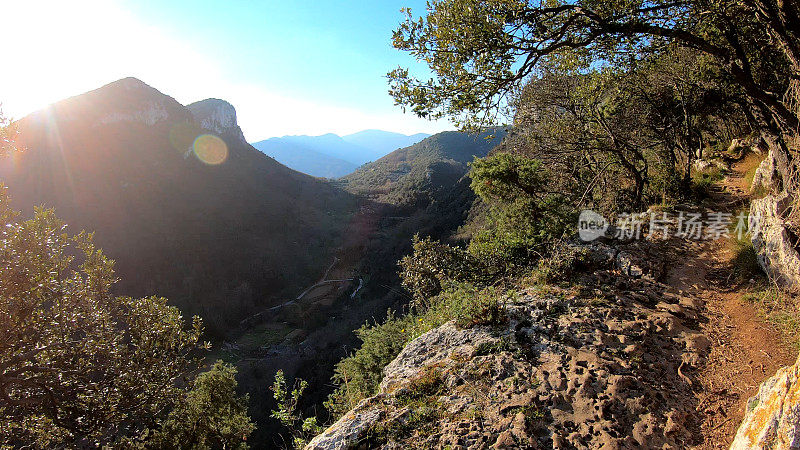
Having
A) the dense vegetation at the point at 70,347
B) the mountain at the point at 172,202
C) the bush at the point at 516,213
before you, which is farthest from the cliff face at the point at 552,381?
the mountain at the point at 172,202

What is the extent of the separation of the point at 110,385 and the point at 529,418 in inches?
340

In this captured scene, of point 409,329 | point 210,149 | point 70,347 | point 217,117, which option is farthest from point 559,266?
point 217,117

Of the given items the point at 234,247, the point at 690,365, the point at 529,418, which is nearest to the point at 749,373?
the point at 690,365

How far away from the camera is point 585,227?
7.71m

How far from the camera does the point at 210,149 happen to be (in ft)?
274

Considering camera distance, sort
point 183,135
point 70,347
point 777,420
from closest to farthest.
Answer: point 777,420, point 70,347, point 183,135

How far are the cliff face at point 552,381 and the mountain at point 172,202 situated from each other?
177 ft

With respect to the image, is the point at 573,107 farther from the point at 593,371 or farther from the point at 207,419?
the point at 207,419

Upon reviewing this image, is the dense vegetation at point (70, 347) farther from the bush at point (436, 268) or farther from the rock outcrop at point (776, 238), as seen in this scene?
the rock outcrop at point (776, 238)

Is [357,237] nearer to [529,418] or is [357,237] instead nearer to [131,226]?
[131,226]

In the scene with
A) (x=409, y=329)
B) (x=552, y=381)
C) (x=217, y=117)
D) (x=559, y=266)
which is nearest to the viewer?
(x=552, y=381)

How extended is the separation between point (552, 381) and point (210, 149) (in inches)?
3796

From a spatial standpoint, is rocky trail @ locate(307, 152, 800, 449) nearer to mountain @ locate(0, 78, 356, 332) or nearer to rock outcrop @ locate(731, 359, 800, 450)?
rock outcrop @ locate(731, 359, 800, 450)

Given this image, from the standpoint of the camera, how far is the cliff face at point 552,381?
3525 mm
